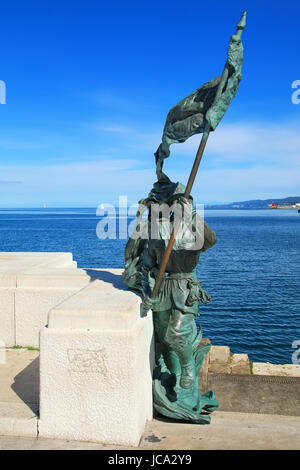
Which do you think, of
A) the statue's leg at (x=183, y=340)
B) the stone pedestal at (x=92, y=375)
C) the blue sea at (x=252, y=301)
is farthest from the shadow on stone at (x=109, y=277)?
the blue sea at (x=252, y=301)

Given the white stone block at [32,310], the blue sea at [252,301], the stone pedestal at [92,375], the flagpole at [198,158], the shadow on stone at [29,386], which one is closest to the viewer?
the stone pedestal at [92,375]

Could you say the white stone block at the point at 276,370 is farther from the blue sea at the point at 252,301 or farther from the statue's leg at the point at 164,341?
the blue sea at the point at 252,301

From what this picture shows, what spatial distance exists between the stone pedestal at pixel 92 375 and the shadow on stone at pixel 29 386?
52 cm

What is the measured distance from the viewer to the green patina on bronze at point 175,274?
4.44 m

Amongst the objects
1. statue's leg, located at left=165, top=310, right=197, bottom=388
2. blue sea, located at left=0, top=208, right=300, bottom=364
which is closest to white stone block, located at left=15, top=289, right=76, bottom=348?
statue's leg, located at left=165, top=310, right=197, bottom=388

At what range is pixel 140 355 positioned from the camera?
4.11 metres

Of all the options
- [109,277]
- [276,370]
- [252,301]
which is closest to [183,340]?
[109,277]

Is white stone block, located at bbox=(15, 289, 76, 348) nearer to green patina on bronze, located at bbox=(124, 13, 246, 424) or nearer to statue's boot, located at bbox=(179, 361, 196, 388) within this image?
green patina on bronze, located at bbox=(124, 13, 246, 424)

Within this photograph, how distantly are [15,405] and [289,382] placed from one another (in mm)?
3752

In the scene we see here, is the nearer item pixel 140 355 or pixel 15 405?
pixel 140 355

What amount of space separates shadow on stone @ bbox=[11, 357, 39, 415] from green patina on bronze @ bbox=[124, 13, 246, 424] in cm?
132
